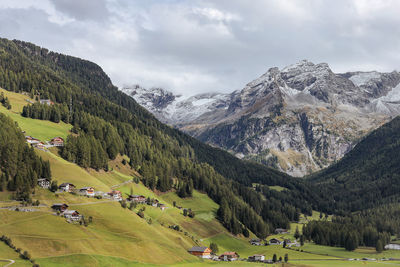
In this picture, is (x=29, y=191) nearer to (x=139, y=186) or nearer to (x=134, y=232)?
(x=134, y=232)

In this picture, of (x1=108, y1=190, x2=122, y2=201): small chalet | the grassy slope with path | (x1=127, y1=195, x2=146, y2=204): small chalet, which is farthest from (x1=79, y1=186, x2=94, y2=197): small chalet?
the grassy slope with path

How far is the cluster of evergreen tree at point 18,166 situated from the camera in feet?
424

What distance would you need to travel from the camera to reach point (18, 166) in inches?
5423

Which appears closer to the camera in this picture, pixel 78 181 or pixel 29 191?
pixel 29 191

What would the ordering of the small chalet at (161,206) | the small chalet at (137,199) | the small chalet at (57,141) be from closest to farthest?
the small chalet at (137,199) < the small chalet at (161,206) < the small chalet at (57,141)

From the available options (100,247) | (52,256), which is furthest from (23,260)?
(100,247)

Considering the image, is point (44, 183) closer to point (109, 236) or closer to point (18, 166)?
point (18, 166)

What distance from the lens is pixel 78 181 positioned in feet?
495

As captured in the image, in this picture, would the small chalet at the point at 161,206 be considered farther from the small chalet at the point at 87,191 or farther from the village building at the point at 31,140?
the village building at the point at 31,140

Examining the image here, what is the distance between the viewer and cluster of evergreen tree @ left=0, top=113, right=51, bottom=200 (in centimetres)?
12912

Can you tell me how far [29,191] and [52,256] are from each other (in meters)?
33.9

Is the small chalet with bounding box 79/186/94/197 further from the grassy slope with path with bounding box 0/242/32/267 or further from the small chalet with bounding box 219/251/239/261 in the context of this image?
the small chalet with bounding box 219/251/239/261

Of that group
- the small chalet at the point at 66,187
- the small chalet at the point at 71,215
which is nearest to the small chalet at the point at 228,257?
the small chalet at the point at 71,215

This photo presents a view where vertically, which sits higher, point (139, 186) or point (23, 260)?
point (139, 186)
